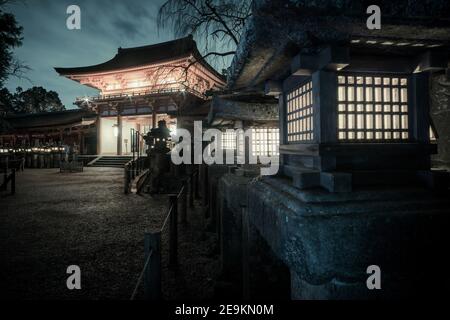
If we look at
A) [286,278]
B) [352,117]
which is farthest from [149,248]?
[352,117]

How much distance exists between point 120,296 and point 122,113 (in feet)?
73.5

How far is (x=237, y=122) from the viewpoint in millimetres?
5609

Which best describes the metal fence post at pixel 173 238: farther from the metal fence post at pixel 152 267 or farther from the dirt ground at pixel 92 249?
the metal fence post at pixel 152 267

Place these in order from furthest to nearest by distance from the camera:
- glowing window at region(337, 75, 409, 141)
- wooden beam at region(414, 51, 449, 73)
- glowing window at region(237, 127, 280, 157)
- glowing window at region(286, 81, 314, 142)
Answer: glowing window at region(237, 127, 280, 157), glowing window at region(286, 81, 314, 142), glowing window at region(337, 75, 409, 141), wooden beam at region(414, 51, 449, 73)

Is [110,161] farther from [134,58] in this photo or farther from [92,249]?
[92,249]

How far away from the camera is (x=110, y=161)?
21375mm

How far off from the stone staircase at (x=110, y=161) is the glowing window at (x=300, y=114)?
19.9 metres

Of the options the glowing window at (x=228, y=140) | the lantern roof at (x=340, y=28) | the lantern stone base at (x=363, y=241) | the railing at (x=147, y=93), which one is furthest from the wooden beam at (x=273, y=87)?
the railing at (x=147, y=93)

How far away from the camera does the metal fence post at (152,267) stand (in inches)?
101

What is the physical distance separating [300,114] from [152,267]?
2487 millimetres

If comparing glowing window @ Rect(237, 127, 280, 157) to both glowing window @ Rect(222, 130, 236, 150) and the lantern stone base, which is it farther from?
the lantern stone base

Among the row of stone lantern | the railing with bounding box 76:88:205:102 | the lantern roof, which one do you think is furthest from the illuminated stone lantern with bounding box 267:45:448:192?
the row of stone lantern

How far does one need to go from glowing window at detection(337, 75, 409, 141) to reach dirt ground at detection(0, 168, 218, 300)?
321 cm

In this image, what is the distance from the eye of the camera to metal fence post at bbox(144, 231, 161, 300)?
101 inches
